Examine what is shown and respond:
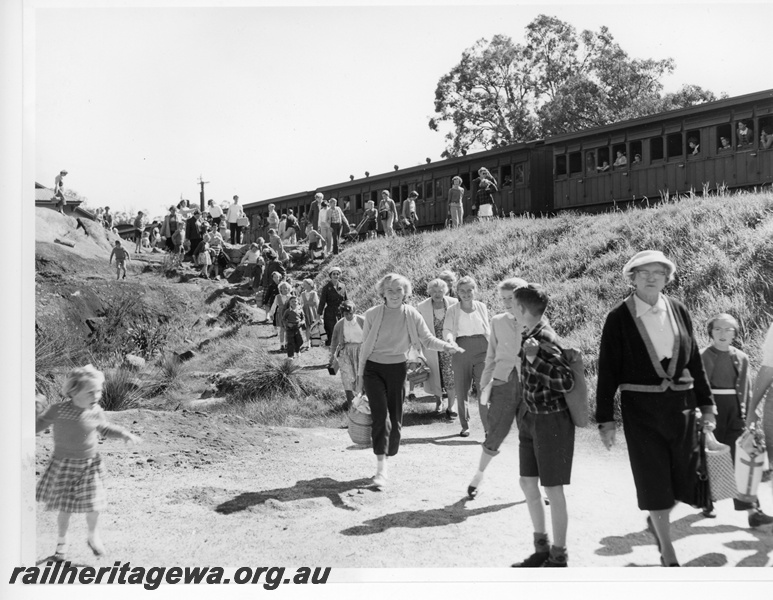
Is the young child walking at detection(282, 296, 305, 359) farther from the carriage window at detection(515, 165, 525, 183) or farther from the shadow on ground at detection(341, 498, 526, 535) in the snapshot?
the carriage window at detection(515, 165, 525, 183)

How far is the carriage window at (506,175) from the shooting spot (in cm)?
2217

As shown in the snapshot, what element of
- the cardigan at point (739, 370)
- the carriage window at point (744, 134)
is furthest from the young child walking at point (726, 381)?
the carriage window at point (744, 134)

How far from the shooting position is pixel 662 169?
59.3ft

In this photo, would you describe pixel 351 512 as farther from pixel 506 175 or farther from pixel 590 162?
pixel 506 175

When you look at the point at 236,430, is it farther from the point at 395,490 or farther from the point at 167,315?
the point at 167,315

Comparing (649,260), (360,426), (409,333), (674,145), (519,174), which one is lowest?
(360,426)

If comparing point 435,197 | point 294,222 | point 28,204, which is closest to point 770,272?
point 28,204

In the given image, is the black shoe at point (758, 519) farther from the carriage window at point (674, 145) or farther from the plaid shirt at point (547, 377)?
the carriage window at point (674, 145)

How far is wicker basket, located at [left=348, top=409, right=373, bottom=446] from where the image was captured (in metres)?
6.73

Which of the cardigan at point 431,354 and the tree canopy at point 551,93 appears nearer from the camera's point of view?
the cardigan at point 431,354

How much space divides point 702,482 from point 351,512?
103 inches

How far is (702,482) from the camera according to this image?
4.67 metres

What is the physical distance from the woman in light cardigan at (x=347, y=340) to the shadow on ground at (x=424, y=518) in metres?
3.11

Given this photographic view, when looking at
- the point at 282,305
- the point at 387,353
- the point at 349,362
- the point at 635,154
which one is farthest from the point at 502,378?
the point at 635,154
